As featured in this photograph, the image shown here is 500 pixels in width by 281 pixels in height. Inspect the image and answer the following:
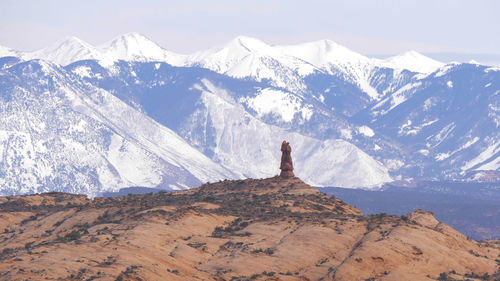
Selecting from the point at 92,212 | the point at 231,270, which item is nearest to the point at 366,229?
the point at 231,270

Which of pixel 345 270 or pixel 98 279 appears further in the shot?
pixel 345 270

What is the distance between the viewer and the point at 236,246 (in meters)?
160

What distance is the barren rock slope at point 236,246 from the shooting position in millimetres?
141500

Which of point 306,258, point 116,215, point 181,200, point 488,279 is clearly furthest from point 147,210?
point 488,279

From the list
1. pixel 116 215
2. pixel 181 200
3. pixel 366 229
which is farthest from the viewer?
pixel 181 200

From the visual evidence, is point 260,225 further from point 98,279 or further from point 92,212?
point 98,279

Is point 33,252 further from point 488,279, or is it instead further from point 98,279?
point 488,279

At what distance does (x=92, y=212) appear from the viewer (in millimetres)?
188500

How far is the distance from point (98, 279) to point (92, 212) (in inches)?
2229

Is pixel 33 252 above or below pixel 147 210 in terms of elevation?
below

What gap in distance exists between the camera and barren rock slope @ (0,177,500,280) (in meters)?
142

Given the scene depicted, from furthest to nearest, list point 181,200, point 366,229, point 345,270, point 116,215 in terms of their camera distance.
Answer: point 181,200 → point 116,215 → point 366,229 → point 345,270

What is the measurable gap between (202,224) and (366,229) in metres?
19.4

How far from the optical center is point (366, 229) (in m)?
168
